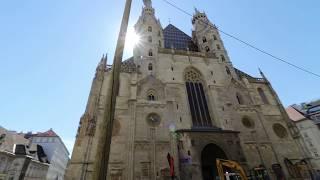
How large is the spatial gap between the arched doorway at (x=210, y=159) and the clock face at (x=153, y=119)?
5574mm

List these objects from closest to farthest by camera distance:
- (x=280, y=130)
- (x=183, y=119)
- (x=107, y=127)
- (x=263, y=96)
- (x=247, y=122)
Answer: (x=107, y=127) < (x=183, y=119) < (x=247, y=122) < (x=280, y=130) < (x=263, y=96)

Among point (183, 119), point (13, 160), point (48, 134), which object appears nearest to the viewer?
point (183, 119)

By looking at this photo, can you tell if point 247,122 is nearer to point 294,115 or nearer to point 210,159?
point 210,159

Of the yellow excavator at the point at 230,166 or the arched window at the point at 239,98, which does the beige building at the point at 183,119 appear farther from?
the yellow excavator at the point at 230,166

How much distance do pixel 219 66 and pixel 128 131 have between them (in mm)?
16157

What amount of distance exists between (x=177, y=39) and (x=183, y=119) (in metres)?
16.9

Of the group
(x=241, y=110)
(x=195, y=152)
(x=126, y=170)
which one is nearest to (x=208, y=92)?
(x=241, y=110)

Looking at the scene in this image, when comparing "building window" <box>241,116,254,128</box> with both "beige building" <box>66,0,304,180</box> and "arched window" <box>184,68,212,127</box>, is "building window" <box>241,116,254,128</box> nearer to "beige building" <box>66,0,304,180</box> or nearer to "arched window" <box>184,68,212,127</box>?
"beige building" <box>66,0,304,180</box>

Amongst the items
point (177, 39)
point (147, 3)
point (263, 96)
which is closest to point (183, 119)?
point (263, 96)

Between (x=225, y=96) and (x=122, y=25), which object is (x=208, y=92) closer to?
(x=225, y=96)

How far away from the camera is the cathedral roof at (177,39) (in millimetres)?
31719

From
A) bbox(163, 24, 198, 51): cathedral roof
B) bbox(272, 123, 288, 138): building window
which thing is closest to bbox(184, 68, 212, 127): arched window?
bbox(163, 24, 198, 51): cathedral roof

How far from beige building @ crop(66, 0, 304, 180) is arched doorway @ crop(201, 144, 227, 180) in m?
0.09

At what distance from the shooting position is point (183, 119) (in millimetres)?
21156
